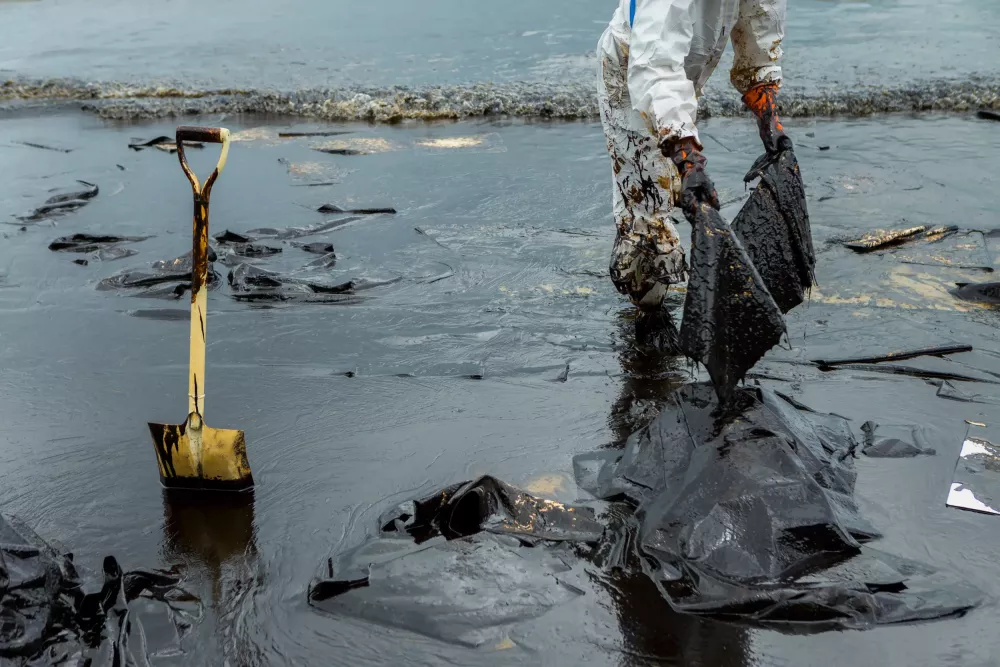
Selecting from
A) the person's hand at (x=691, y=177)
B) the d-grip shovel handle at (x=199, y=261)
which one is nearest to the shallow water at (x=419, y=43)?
the person's hand at (x=691, y=177)

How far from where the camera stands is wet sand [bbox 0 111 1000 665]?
8.36ft

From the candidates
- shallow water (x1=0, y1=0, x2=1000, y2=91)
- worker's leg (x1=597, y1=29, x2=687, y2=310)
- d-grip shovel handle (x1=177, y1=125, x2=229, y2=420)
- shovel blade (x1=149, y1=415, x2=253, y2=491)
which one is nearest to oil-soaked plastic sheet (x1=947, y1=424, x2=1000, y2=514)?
worker's leg (x1=597, y1=29, x2=687, y2=310)

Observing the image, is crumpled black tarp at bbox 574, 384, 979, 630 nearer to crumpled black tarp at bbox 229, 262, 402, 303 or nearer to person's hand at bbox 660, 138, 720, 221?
person's hand at bbox 660, 138, 720, 221

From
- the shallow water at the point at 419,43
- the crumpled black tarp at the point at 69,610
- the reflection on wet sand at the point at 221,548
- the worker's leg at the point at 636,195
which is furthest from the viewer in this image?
the shallow water at the point at 419,43

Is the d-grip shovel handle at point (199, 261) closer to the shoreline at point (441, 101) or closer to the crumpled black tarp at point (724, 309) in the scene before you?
the crumpled black tarp at point (724, 309)

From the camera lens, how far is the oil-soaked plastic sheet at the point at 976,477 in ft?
9.86

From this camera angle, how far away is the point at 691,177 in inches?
121

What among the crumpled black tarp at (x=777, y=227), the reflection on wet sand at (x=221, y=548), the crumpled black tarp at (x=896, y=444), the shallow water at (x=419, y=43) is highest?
the shallow water at (x=419, y=43)

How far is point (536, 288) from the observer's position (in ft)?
16.8

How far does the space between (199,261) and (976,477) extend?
2.87 m

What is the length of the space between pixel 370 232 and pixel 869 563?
13.9 ft

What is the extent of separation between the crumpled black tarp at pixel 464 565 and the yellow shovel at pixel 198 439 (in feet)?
2.01

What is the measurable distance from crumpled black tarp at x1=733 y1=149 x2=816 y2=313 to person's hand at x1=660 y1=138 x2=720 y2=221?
48cm

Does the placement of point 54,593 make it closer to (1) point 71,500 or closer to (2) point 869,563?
(1) point 71,500
